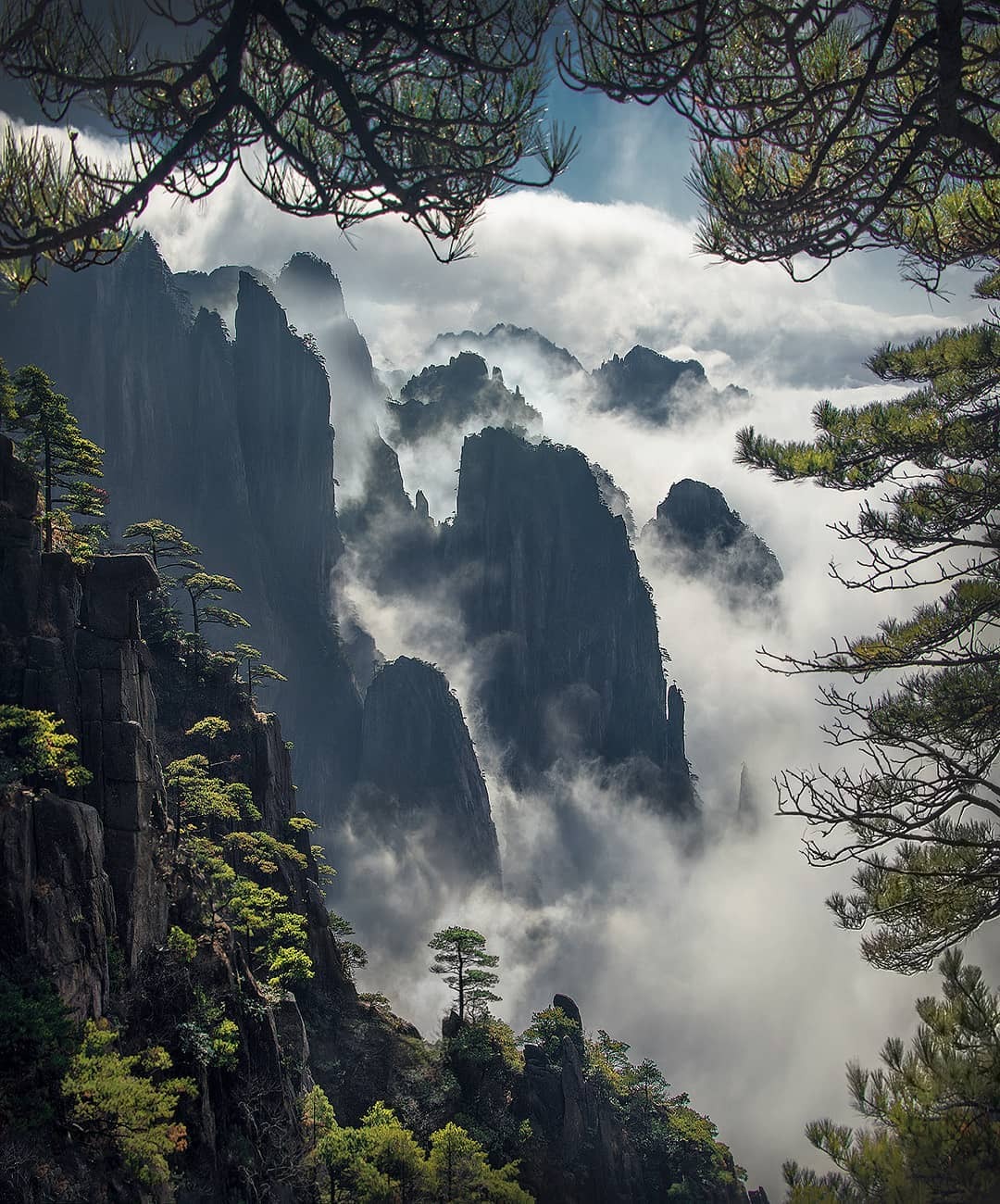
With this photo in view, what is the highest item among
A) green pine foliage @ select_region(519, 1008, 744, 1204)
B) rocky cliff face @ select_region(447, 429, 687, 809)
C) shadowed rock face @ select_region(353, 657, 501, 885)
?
rocky cliff face @ select_region(447, 429, 687, 809)

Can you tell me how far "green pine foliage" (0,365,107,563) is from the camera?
2245 cm

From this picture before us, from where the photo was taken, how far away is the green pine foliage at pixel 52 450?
2245 cm

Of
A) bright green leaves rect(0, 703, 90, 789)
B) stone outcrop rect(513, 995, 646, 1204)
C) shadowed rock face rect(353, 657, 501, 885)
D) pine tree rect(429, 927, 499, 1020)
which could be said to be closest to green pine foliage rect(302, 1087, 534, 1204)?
stone outcrop rect(513, 995, 646, 1204)

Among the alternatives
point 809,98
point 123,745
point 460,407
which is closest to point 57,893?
point 123,745

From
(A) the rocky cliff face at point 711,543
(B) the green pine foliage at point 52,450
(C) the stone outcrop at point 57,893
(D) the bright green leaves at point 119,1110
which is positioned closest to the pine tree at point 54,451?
(B) the green pine foliage at point 52,450

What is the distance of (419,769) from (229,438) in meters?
46.5

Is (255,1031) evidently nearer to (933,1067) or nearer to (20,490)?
(20,490)

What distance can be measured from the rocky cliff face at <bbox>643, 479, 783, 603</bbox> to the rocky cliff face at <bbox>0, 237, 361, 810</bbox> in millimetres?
79245

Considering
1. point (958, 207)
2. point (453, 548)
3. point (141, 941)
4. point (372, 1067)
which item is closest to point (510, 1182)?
point (372, 1067)

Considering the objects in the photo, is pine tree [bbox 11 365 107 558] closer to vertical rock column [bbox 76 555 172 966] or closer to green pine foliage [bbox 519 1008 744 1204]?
vertical rock column [bbox 76 555 172 966]

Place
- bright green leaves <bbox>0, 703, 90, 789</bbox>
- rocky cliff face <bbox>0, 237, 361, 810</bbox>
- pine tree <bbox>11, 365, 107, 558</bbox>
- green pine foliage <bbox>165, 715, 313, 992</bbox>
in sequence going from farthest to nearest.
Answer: rocky cliff face <bbox>0, 237, 361, 810</bbox> < green pine foliage <bbox>165, 715, 313, 992</bbox> < pine tree <bbox>11, 365, 107, 558</bbox> < bright green leaves <bbox>0, 703, 90, 789</bbox>

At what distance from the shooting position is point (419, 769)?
9581 centimetres

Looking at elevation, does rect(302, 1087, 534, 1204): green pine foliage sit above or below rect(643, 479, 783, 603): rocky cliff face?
below

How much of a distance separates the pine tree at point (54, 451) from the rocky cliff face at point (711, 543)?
→ 13385cm
